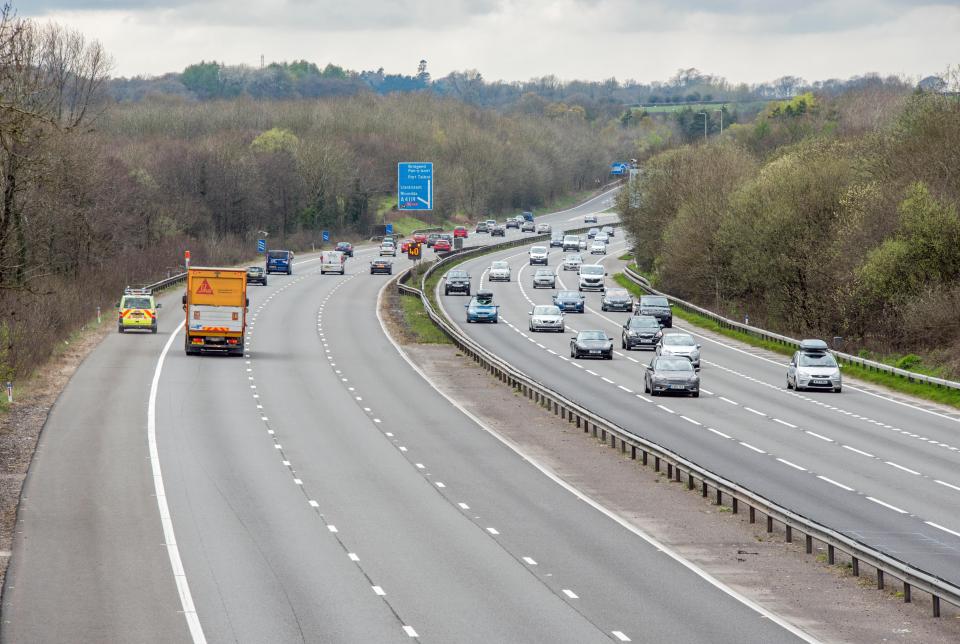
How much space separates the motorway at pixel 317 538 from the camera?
63.5 ft

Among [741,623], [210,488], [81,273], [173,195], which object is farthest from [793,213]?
[173,195]

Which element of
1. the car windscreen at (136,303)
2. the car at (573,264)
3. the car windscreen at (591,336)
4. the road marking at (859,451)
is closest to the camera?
the road marking at (859,451)

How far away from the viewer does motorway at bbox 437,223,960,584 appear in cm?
2723

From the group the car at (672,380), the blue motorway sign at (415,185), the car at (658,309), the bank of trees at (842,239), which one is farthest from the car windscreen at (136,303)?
the blue motorway sign at (415,185)

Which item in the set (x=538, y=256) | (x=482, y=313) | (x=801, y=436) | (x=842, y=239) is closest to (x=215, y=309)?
(x=482, y=313)

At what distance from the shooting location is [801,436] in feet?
128

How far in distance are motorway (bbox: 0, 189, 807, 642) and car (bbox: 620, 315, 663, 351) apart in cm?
2038

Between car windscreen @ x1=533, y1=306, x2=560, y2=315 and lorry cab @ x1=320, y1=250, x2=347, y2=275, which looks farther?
lorry cab @ x1=320, y1=250, x2=347, y2=275

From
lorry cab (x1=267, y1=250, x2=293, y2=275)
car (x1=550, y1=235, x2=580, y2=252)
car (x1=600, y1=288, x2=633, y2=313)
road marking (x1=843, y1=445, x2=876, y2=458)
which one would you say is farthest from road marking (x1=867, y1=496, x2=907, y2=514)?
car (x1=550, y1=235, x2=580, y2=252)

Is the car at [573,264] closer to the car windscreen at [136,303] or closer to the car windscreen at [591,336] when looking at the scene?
the car windscreen at [591,336]

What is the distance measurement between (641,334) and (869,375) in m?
12.5

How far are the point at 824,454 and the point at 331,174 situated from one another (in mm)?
133336

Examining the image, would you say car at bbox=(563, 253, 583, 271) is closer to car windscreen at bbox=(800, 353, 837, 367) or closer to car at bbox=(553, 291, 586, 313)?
car at bbox=(553, 291, 586, 313)

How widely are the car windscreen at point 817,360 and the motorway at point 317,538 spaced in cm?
1374
